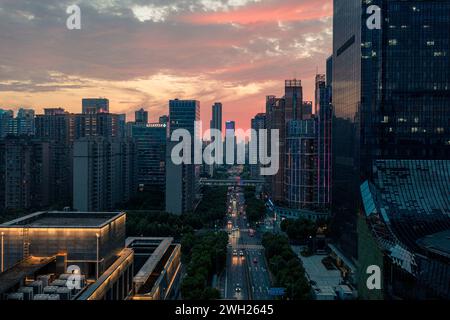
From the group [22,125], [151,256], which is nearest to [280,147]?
[151,256]

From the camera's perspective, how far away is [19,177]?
43781 mm

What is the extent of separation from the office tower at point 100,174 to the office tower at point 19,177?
285 inches

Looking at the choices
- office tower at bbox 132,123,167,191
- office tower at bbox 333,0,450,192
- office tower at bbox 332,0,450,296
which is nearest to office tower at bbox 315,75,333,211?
office tower at bbox 332,0,450,296

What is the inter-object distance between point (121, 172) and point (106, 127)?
21.3 meters

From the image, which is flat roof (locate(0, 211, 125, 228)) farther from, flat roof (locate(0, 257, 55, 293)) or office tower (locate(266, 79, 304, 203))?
office tower (locate(266, 79, 304, 203))

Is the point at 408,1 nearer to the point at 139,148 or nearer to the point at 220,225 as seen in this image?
the point at 220,225

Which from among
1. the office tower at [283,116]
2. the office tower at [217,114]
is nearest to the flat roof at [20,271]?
the office tower at [283,116]

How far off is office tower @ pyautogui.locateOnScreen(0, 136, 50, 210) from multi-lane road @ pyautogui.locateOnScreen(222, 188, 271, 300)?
22069 millimetres

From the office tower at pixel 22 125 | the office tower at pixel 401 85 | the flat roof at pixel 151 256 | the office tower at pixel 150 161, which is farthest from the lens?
the office tower at pixel 22 125

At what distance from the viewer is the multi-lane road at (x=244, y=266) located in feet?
76.5

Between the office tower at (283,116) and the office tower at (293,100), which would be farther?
the office tower at (293,100)

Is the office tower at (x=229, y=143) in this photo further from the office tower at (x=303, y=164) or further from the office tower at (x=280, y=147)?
the office tower at (x=303, y=164)

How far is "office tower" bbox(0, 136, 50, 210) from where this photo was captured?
43594 millimetres
